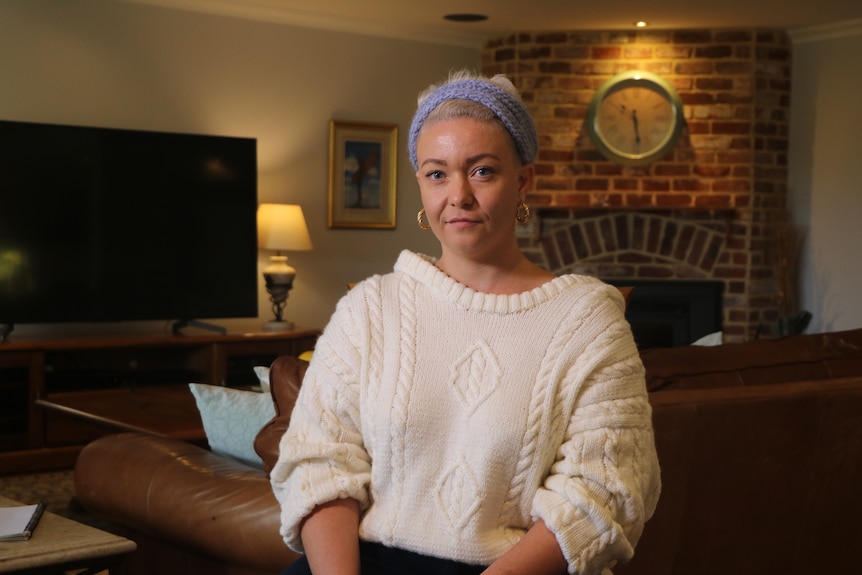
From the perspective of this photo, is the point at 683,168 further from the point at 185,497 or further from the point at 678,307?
the point at 185,497

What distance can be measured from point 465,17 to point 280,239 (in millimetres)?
1645

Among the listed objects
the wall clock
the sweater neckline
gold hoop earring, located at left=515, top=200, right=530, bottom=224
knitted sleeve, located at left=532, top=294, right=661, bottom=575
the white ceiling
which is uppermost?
the white ceiling

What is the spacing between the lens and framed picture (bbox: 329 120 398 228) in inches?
249

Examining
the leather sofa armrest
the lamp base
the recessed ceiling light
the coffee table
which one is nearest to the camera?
the coffee table

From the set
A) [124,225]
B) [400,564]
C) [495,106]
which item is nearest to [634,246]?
[124,225]

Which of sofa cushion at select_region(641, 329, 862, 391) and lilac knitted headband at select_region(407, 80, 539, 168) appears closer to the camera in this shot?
lilac knitted headband at select_region(407, 80, 539, 168)

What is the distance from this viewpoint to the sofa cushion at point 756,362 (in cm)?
234

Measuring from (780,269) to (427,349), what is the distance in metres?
5.14

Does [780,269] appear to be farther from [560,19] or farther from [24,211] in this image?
[24,211]

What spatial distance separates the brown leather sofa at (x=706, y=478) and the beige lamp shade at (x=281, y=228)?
10.5ft

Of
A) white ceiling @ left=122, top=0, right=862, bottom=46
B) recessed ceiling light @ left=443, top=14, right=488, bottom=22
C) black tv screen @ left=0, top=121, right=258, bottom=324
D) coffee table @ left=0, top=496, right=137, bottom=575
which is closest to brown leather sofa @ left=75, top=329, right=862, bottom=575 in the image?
coffee table @ left=0, top=496, right=137, bottom=575

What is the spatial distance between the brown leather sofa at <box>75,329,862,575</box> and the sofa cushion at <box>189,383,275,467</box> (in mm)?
71

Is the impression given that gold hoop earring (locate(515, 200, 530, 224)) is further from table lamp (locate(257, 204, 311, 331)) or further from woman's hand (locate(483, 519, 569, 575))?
table lamp (locate(257, 204, 311, 331))

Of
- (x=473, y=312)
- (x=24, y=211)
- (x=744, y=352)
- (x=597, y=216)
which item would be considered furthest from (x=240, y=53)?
(x=473, y=312)
